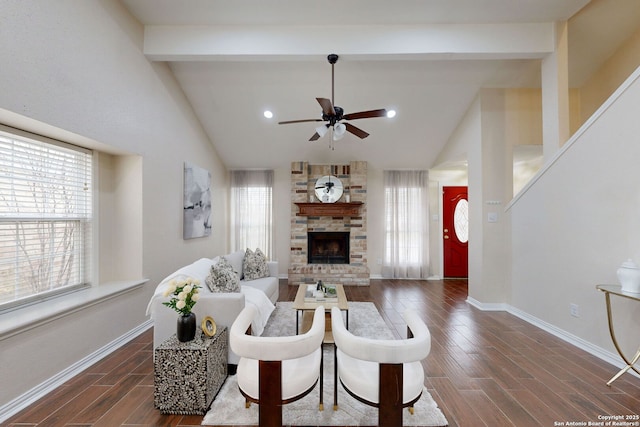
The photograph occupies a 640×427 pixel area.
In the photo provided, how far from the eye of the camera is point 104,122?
103 inches

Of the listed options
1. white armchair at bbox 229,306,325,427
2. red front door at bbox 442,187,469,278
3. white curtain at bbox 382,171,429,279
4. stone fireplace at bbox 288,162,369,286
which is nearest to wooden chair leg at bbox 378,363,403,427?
white armchair at bbox 229,306,325,427

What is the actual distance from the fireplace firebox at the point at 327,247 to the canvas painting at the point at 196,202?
2.08 meters

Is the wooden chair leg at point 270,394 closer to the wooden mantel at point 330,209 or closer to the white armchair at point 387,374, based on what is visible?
the white armchair at point 387,374

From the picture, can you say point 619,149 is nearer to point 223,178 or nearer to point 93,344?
point 93,344

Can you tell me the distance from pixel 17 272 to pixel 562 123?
5.62m

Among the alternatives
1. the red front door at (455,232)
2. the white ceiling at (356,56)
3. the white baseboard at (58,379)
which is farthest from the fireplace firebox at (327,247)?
the white baseboard at (58,379)

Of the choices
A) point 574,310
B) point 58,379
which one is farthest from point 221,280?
point 574,310

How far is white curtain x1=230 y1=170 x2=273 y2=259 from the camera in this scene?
5852mm

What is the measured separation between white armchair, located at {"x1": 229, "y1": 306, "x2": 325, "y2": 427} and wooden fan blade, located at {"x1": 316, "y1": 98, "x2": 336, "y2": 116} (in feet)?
6.64

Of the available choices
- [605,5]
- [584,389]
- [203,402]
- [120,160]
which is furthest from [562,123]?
[120,160]

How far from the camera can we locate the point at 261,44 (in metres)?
3.15

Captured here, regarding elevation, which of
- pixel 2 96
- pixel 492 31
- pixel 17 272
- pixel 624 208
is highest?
pixel 492 31

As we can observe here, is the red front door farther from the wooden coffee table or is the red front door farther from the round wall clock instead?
the wooden coffee table

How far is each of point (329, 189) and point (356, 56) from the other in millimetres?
2801
